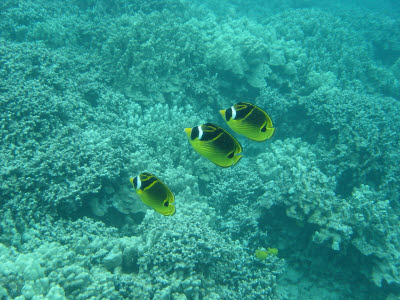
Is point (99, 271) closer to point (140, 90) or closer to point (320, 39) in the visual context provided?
point (140, 90)

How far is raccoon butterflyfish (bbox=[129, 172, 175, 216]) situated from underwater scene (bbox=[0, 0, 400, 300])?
0.01 metres

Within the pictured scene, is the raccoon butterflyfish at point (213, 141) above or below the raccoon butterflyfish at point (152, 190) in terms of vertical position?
above

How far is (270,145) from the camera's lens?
22.8 feet

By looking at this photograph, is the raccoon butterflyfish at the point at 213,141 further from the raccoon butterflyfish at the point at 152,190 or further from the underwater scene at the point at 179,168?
the raccoon butterflyfish at the point at 152,190

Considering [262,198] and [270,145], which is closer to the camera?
[262,198]

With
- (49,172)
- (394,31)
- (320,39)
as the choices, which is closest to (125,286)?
Result: (49,172)

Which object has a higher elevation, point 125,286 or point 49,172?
point 49,172

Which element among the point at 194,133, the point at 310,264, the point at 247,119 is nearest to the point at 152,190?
the point at 194,133

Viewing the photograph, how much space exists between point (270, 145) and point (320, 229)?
2.84 meters

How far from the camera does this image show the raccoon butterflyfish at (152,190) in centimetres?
208

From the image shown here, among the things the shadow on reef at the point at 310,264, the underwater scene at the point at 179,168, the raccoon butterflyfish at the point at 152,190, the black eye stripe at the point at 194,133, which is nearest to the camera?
the black eye stripe at the point at 194,133

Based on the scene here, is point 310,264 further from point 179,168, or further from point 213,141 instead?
point 213,141

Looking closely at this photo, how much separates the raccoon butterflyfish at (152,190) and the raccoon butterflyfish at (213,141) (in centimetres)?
54

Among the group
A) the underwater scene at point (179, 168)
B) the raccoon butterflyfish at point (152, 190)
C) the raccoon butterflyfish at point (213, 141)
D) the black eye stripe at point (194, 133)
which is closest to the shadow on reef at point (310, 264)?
the underwater scene at point (179, 168)
